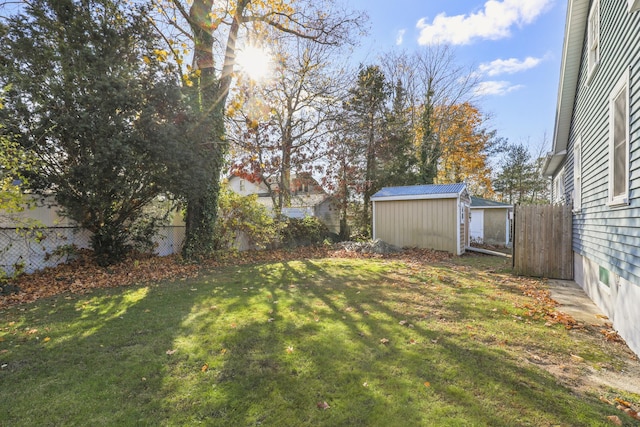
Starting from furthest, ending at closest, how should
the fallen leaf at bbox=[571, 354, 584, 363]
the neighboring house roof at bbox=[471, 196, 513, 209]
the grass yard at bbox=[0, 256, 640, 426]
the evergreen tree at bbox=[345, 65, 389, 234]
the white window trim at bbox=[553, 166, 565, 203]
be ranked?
the neighboring house roof at bbox=[471, 196, 513, 209] < the evergreen tree at bbox=[345, 65, 389, 234] < the white window trim at bbox=[553, 166, 565, 203] < the fallen leaf at bbox=[571, 354, 584, 363] < the grass yard at bbox=[0, 256, 640, 426]

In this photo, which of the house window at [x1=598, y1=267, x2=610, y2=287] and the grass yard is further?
the house window at [x1=598, y1=267, x2=610, y2=287]

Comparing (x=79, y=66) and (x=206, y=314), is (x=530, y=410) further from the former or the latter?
(x=79, y=66)

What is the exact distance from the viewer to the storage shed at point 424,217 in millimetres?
12992

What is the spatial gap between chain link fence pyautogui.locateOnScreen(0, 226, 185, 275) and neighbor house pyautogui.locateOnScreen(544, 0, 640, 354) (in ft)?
31.7

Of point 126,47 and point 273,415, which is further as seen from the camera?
point 126,47

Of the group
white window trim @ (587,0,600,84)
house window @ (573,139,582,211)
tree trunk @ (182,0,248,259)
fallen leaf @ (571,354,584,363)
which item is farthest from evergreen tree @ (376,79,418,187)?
fallen leaf @ (571,354,584,363)

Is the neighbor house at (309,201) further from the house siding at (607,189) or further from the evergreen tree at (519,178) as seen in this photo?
the evergreen tree at (519,178)

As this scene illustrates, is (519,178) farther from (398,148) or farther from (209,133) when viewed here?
(209,133)

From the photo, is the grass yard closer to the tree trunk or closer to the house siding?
the house siding

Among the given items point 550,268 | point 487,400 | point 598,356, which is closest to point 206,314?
point 487,400

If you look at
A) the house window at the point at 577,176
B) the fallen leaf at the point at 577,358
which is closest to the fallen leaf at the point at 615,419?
the fallen leaf at the point at 577,358

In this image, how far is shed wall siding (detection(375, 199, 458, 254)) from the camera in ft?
42.8

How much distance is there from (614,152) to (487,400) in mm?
4386

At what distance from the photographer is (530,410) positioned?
2.43 m
